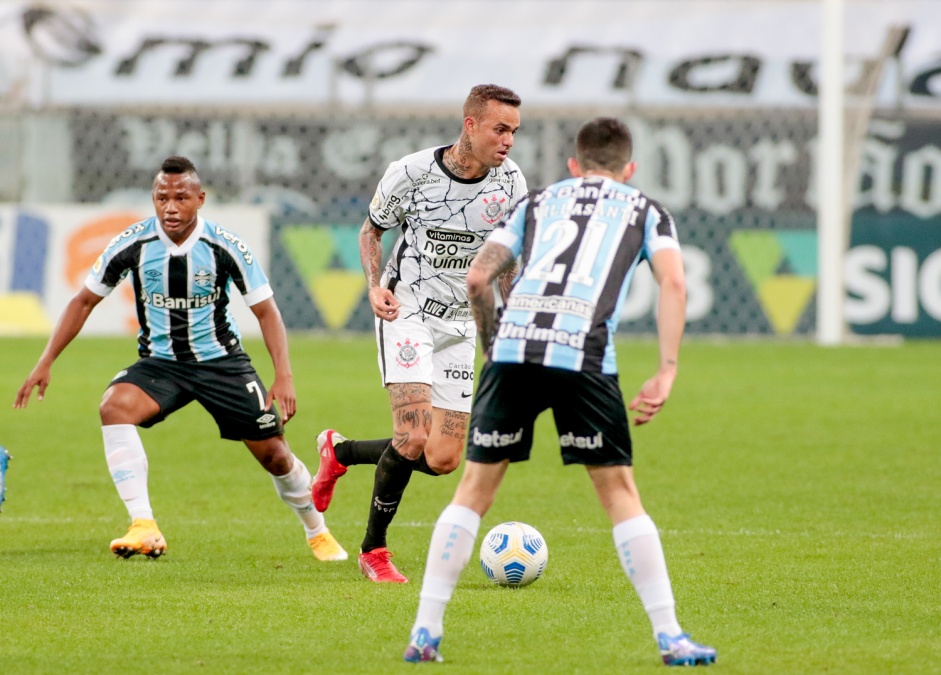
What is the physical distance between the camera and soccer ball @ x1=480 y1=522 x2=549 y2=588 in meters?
6.54

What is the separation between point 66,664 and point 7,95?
20.7m

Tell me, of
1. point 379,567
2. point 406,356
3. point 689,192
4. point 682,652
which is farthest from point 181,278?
point 689,192

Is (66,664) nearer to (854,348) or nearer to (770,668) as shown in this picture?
(770,668)

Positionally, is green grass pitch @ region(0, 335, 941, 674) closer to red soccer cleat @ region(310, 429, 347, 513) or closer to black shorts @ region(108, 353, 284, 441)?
red soccer cleat @ region(310, 429, 347, 513)

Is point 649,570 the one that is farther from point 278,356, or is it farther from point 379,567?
point 278,356

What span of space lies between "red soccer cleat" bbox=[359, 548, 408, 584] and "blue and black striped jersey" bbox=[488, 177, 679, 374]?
1.88m

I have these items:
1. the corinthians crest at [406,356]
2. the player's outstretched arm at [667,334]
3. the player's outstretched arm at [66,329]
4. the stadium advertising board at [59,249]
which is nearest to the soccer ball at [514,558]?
the corinthians crest at [406,356]

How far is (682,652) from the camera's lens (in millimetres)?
4906

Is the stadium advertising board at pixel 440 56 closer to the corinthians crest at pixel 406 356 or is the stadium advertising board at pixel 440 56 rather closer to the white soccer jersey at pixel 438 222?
the white soccer jersey at pixel 438 222

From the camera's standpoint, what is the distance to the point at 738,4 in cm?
2770

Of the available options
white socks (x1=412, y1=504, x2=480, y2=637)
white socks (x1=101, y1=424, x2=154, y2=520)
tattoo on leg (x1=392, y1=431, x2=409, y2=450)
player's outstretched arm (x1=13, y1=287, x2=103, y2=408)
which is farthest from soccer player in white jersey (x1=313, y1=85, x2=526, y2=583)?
white socks (x1=412, y1=504, x2=480, y2=637)

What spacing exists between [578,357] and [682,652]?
3.09 ft

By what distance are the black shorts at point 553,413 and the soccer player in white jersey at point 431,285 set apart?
6.21 ft

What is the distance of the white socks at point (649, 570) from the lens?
493 centimetres
